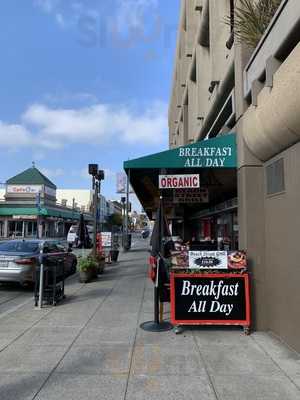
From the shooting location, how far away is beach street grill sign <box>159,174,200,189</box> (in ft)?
29.1

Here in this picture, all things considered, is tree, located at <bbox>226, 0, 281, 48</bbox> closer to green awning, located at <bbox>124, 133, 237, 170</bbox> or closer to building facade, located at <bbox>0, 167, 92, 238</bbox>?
green awning, located at <bbox>124, 133, 237, 170</bbox>

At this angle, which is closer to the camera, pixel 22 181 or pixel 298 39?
pixel 298 39

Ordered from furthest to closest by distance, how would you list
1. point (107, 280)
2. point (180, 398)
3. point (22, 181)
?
point (22, 181) → point (107, 280) → point (180, 398)

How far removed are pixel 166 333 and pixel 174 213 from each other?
51.3 ft

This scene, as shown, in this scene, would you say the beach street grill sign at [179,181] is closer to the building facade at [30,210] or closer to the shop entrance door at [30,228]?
the building facade at [30,210]

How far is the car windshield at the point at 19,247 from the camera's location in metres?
13.0

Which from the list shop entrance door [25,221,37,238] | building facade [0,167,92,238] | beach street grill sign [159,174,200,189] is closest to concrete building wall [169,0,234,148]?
beach street grill sign [159,174,200,189]

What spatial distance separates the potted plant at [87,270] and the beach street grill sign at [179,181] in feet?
19.6

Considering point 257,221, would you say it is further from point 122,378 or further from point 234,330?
point 122,378

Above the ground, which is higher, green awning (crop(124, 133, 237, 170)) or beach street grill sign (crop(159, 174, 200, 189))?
green awning (crop(124, 133, 237, 170))

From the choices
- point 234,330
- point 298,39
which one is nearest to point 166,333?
point 234,330

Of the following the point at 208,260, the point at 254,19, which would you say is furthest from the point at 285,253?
the point at 254,19

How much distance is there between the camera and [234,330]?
7230 millimetres

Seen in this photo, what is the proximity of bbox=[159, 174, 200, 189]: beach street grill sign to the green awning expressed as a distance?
22.2 inches
